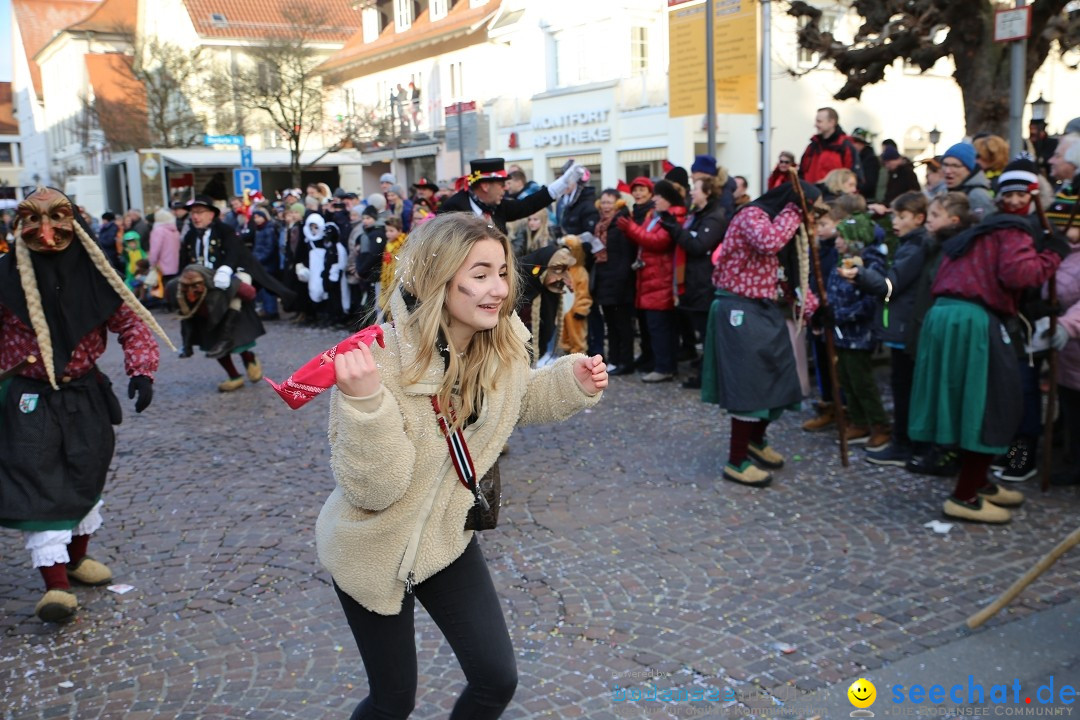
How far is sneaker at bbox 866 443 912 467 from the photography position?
22.7 ft

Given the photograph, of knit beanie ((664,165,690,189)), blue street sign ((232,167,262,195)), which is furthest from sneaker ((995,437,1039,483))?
blue street sign ((232,167,262,195))

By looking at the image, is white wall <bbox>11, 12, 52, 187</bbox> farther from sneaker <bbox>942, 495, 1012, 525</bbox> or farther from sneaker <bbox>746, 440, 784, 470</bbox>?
sneaker <bbox>942, 495, 1012, 525</bbox>

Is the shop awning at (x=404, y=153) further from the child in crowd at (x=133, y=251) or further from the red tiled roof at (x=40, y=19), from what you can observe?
the red tiled roof at (x=40, y=19)

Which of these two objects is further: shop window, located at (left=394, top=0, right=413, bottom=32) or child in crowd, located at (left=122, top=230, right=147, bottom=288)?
shop window, located at (left=394, top=0, right=413, bottom=32)

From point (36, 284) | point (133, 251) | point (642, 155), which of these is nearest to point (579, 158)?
point (642, 155)

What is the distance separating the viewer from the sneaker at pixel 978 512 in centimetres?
559

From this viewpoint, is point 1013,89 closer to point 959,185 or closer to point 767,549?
point 959,185

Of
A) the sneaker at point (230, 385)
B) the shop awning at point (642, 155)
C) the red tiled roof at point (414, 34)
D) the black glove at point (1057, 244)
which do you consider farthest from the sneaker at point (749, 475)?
the red tiled roof at point (414, 34)

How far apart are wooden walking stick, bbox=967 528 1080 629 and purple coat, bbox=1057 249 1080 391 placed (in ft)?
6.50

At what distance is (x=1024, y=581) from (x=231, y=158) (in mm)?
31053

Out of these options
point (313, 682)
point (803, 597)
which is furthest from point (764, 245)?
point (313, 682)

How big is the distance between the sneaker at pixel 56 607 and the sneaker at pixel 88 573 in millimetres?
410

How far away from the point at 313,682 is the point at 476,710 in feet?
4.69

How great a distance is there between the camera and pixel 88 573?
5055mm
